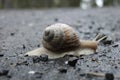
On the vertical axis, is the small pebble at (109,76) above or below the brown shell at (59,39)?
below

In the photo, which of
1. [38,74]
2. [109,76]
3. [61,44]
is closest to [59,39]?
[61,44]

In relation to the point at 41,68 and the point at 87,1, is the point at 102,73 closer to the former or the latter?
the point at 41,68

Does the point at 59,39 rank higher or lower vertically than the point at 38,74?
higher

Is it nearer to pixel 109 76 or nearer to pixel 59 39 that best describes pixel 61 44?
pixel 59 39

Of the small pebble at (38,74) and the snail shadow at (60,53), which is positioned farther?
the snail shadow at (60,53)

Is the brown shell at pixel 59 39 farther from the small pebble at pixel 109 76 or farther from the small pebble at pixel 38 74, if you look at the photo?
the small pebble at pixel 109 76

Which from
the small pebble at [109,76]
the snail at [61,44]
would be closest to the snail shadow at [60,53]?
the snail at [61,44]

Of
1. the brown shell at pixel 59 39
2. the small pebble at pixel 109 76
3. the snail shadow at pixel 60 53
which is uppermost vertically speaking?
the brown shell at pixel 59 39
